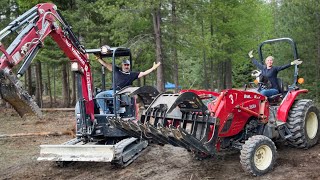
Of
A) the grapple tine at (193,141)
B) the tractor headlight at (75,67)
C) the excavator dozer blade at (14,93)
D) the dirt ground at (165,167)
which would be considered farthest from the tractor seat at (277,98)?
the excavator dozer blade at (14,93)

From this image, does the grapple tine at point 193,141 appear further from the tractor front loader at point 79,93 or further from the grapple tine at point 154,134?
the tractor front loader at point 79,93

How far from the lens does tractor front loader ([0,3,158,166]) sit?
20.3 ft

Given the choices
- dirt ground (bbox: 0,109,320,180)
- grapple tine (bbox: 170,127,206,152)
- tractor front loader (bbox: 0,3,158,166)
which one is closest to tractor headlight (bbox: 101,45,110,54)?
tractor front loader (bbox: 0,3,158,166)

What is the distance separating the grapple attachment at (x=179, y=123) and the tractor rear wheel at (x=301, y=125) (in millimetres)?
2518

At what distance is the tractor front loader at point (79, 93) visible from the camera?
6194mm

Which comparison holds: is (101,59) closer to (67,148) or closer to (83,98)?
(83,98)

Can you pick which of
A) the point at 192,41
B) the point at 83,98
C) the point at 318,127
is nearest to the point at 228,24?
the point at 192,41

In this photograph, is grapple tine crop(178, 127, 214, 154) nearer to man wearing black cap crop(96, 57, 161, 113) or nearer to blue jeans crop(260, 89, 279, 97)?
blue jeans crop(260, 89, 279, 97)

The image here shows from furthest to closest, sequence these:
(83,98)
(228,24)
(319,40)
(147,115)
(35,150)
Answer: (228,24), (319,40), (35,150), (83,98), (147,115)

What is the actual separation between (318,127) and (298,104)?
0.90 m

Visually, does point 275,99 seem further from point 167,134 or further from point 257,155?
point 167,134

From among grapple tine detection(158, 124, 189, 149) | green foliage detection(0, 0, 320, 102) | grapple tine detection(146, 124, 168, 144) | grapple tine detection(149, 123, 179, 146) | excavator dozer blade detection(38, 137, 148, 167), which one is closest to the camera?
grapple tine detection(158, 124, 189, 149)

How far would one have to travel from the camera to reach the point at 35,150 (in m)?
9.94

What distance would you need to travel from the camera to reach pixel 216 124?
6.39m
